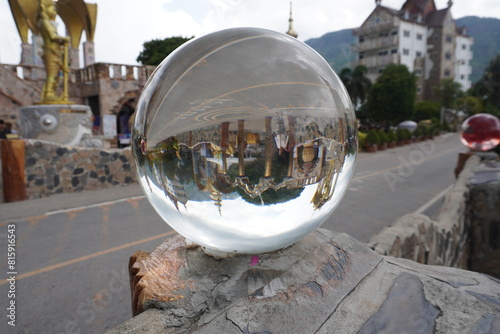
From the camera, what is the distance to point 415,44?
169 ft

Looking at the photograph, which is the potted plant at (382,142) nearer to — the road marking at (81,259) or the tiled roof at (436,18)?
the road marking at (81,259)

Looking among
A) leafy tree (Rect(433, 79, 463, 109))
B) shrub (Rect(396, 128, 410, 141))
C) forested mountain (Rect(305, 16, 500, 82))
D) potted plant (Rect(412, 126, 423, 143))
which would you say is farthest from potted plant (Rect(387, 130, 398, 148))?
forested mountain (Rect(305, 16, 500, 82))

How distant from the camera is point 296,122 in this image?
1.16m

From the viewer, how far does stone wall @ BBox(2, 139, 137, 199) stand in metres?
6.76

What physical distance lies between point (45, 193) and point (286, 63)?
7.47 m

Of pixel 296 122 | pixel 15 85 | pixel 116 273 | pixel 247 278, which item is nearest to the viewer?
pixel 296 122

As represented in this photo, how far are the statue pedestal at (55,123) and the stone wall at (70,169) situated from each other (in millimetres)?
2306

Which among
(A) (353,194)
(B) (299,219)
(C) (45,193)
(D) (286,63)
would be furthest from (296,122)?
(C) (45,193)

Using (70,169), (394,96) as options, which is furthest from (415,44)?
(70,169)

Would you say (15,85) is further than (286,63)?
Yes

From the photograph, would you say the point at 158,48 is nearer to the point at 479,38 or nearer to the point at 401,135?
the point at 401,135

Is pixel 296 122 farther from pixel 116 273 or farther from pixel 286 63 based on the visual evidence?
pixel 116 273

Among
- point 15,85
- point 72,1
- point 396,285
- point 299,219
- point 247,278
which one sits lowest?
point 396,285

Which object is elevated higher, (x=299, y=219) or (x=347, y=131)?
(x=347, y=131)
